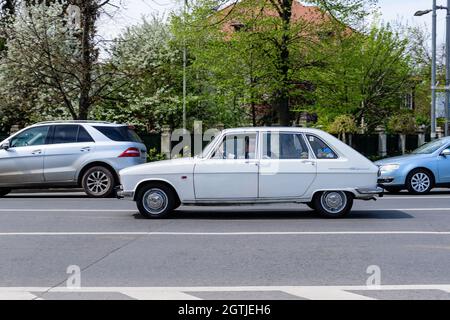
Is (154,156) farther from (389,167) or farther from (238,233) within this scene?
(238,233)

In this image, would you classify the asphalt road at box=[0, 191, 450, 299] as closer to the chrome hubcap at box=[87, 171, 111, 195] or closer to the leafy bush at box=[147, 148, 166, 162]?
the chrome hubcap at box=[87, 171, 111, 195]

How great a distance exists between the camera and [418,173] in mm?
17062

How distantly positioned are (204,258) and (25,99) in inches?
1170

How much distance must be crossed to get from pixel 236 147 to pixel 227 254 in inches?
141

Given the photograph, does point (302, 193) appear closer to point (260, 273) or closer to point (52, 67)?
point (260, 273)

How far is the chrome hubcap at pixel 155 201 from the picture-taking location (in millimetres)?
11875

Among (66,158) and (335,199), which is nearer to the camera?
(335,199)

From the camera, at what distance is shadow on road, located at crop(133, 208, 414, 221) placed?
1217 cm

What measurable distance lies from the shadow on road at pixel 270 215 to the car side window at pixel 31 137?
16.1ft

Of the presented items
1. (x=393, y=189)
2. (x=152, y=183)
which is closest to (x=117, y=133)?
(x=152, y=183)

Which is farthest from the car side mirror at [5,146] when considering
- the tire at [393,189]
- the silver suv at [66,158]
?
the tire at [393,189]

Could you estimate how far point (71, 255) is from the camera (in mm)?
8461

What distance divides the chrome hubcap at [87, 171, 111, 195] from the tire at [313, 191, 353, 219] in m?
6.31
